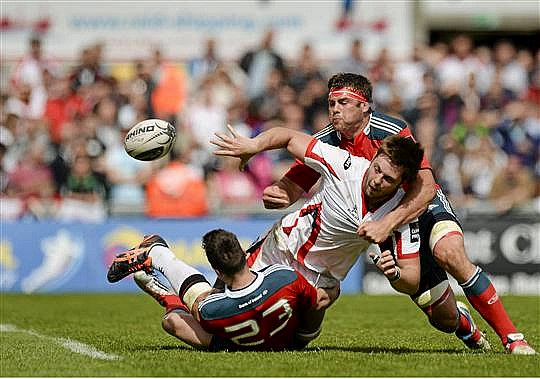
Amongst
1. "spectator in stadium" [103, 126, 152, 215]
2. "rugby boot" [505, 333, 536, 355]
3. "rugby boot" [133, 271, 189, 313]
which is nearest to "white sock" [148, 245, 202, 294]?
"rugby boot" [133, 271, 189, 313]

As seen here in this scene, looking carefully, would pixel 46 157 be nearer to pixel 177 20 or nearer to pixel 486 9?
pixel 177 20

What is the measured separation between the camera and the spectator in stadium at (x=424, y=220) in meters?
8.57

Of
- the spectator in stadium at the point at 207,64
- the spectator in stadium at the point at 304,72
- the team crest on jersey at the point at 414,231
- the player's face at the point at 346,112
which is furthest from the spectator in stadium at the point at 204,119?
the team crest on jersey at the point at 414,231

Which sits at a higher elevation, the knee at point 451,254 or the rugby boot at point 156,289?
the knee at point 451,254

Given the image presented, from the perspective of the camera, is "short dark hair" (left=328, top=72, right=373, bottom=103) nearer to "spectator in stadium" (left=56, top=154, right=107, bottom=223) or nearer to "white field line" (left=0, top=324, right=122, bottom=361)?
"white field line" (left=0, top=324, right=122, bottom=361)

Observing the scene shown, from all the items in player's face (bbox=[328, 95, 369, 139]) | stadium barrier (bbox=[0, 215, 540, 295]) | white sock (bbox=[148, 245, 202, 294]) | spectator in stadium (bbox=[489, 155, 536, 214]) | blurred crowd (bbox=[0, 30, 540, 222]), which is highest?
player's face (bbox=[328, 95, 369, 139])

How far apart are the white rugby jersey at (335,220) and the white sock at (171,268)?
0.81 meters

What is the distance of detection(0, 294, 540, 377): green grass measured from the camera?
7613mm

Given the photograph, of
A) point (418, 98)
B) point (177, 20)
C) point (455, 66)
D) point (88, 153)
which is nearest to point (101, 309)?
point (88, 153)

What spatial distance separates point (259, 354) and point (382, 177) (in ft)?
5.17

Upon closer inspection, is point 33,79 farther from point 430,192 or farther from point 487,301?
point 487,301

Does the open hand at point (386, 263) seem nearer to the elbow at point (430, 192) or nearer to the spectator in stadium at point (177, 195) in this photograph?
the elbow at point (430, 192)

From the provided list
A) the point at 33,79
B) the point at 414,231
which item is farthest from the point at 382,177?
the point at 33,79

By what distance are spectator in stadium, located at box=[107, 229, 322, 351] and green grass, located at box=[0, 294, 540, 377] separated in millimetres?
185
